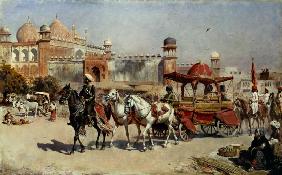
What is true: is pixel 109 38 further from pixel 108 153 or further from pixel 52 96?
pixel 108 153

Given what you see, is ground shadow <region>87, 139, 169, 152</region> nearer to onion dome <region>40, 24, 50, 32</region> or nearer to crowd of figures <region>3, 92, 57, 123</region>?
crowd of figures <region>3, 92, 57, 123</region>

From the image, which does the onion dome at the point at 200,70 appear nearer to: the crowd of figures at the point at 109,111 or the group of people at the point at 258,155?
the crowd of figures at the point at 109,111

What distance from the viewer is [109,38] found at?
6566mm

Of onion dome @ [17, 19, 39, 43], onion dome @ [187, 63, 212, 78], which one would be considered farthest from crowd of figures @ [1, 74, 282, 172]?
onion dome @ [17, 19, 39, 43]

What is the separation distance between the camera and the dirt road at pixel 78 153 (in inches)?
246

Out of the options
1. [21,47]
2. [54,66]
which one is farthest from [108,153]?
[21,47]

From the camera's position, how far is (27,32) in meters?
6.48

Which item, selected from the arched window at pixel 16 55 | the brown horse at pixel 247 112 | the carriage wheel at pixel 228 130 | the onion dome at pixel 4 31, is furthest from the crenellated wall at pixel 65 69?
the brown horse at pixel 247 112

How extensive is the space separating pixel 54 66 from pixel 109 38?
0.78 metres

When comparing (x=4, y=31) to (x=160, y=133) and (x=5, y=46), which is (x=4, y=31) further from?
(x=160, y=133)

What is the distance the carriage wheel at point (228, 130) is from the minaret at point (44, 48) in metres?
2.37

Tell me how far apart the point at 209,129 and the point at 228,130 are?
250 mm

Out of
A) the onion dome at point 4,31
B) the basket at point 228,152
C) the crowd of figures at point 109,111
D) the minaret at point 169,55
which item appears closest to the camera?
the crowd of figures at point 109,111

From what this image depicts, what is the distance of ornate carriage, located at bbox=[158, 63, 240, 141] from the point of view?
6.55 meters
